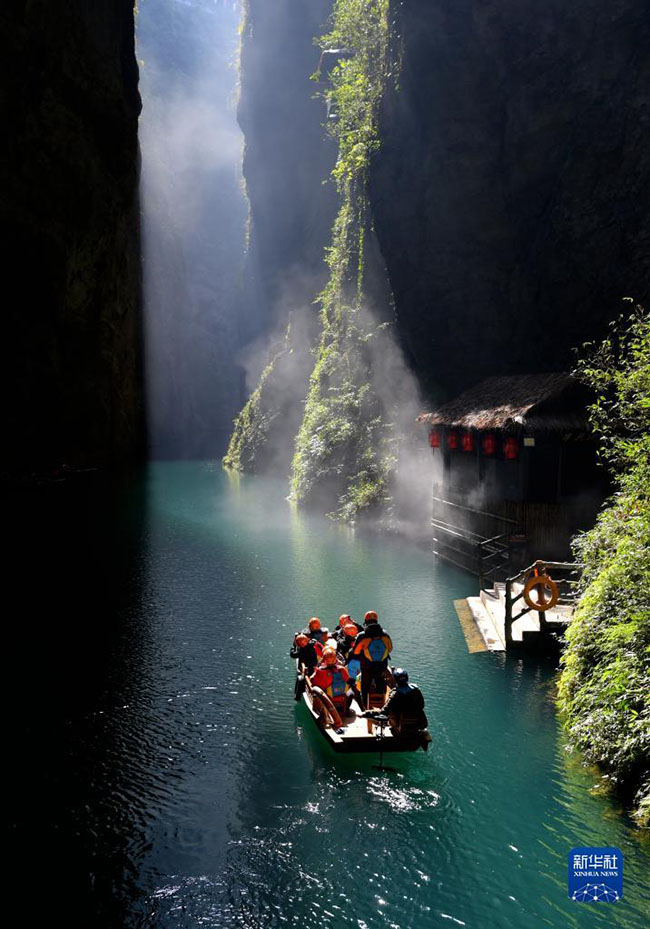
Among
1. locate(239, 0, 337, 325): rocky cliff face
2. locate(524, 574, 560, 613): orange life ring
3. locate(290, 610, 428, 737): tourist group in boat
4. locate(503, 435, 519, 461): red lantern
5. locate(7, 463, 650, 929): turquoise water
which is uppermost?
locate(239, 0, 337, 325): rocky cliff face

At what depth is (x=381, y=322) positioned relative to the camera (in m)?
41.0

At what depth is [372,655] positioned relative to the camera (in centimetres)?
1334

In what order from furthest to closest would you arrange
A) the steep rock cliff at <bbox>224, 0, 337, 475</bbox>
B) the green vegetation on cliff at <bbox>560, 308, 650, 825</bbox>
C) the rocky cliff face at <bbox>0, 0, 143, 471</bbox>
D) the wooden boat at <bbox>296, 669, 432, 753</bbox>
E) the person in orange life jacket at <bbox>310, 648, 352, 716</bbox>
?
the steep rock cliff at <bbox>224, 0, 337, 475</bbox> → the rocky cliff face at <bbox>0, 0, 143, 471</bbox> → the person in orange life jacket at <bbox>310, 648, 352, 716</bbox> → the wooden boat at <bbox>296, 669, 432, 753</bbox> → the green vegetation on cliff at <bbox>560, 308, 650, 825</bbox>

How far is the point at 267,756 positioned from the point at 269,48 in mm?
95897

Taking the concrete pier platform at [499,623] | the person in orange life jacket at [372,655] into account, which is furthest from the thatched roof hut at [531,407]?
the person in orange life jacket at [372,655]

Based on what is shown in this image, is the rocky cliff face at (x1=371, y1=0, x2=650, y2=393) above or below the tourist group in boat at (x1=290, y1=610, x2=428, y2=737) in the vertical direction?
above

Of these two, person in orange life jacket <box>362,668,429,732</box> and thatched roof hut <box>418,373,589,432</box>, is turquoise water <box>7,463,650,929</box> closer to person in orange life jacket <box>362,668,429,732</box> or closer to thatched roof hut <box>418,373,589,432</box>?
person in orange life jacket <box>362,668,429,732</box>

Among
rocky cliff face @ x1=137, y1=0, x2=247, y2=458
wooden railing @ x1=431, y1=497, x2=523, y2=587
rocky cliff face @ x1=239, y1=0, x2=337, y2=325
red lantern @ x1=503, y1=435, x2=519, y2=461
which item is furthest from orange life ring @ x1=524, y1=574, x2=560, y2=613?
rocky cliff face @ x1=137, y1=0, x2=247, y2=458

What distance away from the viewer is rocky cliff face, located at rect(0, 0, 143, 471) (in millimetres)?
41875

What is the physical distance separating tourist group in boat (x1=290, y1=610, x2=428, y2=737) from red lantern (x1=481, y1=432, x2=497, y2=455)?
11.8 m

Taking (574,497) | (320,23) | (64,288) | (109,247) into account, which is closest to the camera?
(574,497)

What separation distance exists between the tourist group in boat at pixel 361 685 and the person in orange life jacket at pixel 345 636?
1.37ft

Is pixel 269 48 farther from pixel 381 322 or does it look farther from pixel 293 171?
pixel 381 322

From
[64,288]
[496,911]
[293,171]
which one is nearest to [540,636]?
[496,911]
